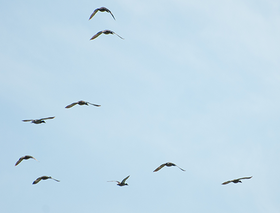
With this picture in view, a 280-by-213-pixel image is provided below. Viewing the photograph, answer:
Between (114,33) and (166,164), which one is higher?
(114,33)

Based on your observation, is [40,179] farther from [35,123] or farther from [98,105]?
[98,105]

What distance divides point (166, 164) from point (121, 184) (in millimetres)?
11058

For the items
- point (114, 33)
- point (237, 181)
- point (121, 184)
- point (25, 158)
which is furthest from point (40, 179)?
point (237, 181)

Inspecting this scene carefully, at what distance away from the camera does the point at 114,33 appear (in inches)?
3127

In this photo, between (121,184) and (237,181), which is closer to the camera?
(237,181)

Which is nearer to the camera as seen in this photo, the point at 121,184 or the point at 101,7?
the point at 101,7

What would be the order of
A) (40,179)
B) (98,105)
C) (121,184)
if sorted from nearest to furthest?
(98,105) < (40,179) < (121,184)

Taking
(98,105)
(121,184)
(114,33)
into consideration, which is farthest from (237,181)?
(114,33)

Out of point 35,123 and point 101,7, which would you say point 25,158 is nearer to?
point 35,123

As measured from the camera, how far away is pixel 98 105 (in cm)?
7525

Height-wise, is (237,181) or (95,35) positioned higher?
(95,35)

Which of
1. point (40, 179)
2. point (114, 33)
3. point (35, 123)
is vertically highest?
point (114, 33)

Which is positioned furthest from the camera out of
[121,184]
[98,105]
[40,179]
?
[121,184]

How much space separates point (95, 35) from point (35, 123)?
18446 millimetres
